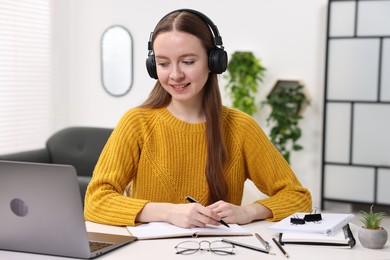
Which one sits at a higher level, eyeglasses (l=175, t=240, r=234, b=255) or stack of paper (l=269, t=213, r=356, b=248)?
stack of paper (l=269, t=213, r=356, b=248)

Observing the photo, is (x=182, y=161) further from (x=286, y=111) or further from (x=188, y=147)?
(x=286, y=111)

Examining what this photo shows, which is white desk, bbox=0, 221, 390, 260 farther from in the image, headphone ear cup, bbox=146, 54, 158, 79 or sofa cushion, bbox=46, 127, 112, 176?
sofa cushion, bbox=46, 127, 112, 176

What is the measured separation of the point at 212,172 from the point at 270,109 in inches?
140

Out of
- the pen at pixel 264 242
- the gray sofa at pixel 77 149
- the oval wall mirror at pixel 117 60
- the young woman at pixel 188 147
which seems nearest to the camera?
the pen at pixel 264 242

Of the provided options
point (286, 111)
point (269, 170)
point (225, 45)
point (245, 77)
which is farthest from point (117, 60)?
point (269, 170)

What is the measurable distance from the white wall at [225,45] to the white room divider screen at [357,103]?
0.44ft

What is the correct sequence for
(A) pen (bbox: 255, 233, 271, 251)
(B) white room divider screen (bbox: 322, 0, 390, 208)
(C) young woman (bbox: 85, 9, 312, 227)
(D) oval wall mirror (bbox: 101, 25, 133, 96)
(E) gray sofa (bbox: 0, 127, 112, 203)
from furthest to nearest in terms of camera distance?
(D) oval wall mirror (bbox: 101, 25, 133, 96) → (B) white room divider screen (bbox: 322, 0, 390, 208) → (E) gray sofa (bbox: 0, 127, 112, 203) → (C) young woman (bbox: 85, 9, 312, 227) → (A) pen (bbox: 255, 233, 271, 251)

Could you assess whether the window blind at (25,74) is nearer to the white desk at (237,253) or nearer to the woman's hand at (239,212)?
the woman's hand at (239,212)

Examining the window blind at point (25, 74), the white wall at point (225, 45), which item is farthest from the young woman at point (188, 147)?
the window blind at point (25, 74)

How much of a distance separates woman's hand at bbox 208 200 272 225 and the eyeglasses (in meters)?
0.17

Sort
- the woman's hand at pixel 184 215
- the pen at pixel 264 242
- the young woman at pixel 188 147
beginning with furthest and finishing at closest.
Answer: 1. the young woman at pixel 188 147
2. the woman's hand at pixel 184 215
3. the pen at pixel 264 242

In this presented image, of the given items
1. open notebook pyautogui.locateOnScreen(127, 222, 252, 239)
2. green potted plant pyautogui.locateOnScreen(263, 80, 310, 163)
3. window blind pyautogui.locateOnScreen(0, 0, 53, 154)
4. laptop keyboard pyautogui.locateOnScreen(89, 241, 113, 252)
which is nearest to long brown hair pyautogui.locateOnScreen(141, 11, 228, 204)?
open notebook pyautogui.locateOnScreen(127, 222, 252, 239)

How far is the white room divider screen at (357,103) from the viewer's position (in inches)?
199

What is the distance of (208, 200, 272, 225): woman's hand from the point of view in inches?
69.8
